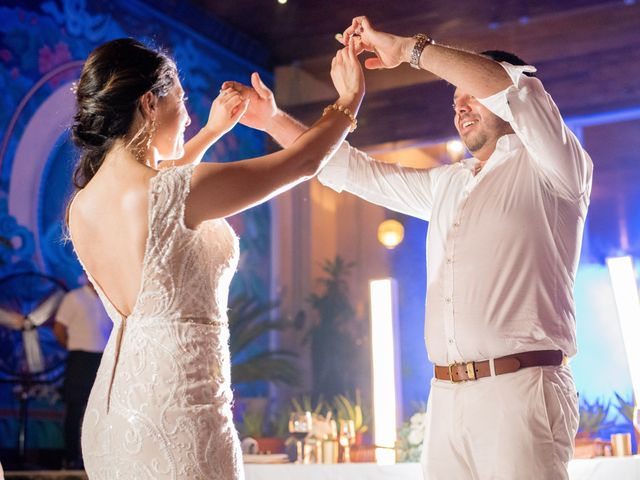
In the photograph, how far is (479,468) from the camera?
2.23 meters

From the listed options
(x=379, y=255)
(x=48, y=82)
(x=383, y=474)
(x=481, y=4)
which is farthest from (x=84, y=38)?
(x=383, y=474)

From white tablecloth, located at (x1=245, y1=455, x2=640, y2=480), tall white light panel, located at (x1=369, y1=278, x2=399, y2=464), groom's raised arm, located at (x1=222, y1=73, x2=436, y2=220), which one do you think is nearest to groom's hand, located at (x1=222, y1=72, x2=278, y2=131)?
groom's raised arm, located at (x1=222, y1=73, x2=436, y2=220)

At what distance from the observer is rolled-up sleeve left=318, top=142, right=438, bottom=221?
2.84m

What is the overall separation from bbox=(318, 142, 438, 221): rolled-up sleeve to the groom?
283 mm

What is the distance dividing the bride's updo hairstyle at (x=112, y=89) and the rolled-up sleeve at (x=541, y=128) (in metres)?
0.93

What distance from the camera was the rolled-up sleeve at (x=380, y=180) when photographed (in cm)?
284

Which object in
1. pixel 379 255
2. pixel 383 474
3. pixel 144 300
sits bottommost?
pixel 383 474

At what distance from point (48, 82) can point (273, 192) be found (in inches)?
230

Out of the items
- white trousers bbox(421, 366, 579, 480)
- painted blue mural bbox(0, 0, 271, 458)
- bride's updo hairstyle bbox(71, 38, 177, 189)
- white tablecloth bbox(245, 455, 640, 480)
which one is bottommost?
white tablecloth bbox(245, 455, 640, 480)

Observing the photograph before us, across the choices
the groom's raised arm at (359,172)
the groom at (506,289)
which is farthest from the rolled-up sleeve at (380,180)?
the groom at (506,289)

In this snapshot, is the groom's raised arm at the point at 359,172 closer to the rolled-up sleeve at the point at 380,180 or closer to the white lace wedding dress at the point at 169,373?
the rolled-up sleeve at the point at 380,180

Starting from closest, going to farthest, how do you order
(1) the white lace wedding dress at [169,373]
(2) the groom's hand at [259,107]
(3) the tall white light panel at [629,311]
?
(1) the white lace wedding dress at [169,373] < (2) the groom's hand at [259,107] < (3) the tall white light panel at [629,311]

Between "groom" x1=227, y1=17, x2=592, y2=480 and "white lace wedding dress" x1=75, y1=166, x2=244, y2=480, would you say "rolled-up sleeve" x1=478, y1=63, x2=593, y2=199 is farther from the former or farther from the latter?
"white lace wedding dress" x1=75, y1=166, x2=244, y2=480

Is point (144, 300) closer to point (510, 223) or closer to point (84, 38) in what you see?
point (510, 223)
